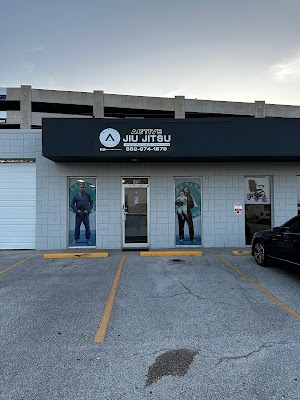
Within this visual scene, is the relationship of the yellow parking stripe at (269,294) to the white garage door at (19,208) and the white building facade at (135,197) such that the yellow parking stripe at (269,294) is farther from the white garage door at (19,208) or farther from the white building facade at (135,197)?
the white garage door at (19,208)

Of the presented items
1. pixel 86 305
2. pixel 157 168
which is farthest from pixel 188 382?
pixel 157 168

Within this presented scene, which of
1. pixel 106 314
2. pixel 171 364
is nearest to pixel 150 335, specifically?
pixel 171 364

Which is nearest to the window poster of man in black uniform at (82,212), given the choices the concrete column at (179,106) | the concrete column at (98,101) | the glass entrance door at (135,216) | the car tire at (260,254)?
the glass entrance door at (135,216)

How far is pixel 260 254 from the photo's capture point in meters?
8.01

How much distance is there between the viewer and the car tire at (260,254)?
308 inches

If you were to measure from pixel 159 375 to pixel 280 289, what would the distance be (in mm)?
3869

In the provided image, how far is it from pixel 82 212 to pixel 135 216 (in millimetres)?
1973

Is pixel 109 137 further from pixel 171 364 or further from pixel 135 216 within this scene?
pixel 171 364

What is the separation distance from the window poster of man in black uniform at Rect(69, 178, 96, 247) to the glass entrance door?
1.19 meters

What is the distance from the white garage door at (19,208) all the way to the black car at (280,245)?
307 inches

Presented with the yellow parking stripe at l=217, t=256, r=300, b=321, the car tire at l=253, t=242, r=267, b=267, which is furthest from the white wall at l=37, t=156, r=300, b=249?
the yellow parking stripe at l=217, t=256, r=300, b=321

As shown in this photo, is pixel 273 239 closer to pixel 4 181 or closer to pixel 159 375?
pixel 159 375

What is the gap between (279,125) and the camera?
31.5ft

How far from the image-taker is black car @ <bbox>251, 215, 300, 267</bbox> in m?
6.45
